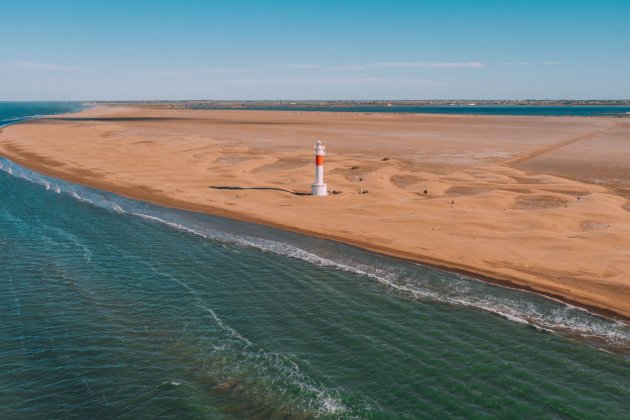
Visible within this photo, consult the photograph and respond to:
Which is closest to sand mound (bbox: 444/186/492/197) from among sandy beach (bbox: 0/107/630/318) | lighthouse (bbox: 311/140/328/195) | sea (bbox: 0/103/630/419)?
sandy beach (bbox: 0/107/630/318)

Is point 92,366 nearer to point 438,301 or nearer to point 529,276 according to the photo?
point 438,301

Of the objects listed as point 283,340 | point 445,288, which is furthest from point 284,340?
point 445,288

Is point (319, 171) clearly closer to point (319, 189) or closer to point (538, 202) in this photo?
point (319, 189)

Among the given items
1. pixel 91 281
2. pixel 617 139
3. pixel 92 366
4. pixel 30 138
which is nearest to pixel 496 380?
pixel 92 366

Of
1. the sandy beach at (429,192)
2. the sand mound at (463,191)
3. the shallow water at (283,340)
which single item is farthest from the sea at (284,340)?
the sand mound at (463,191)

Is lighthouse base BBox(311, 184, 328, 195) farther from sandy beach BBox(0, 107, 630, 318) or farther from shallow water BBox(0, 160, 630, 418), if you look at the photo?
shallow water BBox(0, 160, 630, 418)

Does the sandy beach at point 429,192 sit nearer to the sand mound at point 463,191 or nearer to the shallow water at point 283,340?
the sand mound at point 463,191
